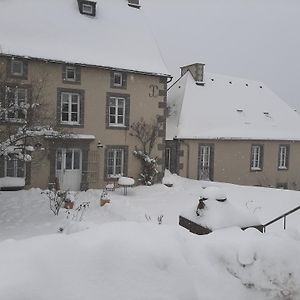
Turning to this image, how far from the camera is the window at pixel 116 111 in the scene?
17.3 m

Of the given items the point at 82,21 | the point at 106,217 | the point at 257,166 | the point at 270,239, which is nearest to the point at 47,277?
the point at 270,239

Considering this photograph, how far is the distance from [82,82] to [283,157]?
13242 mm

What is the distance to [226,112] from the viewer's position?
2220cm

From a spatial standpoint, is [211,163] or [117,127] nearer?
[117,127]

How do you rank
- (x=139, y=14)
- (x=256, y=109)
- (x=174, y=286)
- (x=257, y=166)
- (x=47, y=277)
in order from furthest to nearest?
(x=256, y=109)
(x=257, y=166)
(x=139, y=14)
(x=174, y=286)
(x=47, y=277)

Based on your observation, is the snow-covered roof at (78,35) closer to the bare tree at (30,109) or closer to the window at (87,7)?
the window at (87,7)

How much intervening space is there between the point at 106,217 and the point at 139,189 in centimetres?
527

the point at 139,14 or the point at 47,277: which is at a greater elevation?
the point at 139,14

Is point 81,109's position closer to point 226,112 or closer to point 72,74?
point 72,74

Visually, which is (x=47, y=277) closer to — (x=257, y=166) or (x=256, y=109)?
(x=257, y=166)

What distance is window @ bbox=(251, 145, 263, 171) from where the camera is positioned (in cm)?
2184

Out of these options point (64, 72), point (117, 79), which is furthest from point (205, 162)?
point (64, 72)

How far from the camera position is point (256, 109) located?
2375 centimetres

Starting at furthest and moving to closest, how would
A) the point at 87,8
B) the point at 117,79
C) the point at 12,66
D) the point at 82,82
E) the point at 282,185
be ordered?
the point at 282,185, the point at 87,8, the point at 117,79, the point at 82,82, the point at 12,66
